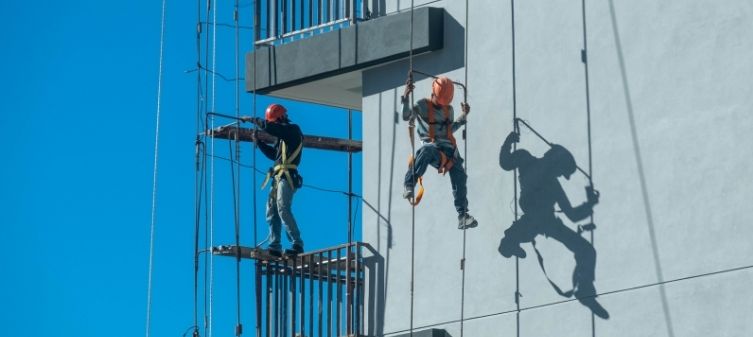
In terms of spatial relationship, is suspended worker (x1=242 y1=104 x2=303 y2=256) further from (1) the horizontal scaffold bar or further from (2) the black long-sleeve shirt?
(1) the horizontal scaffold bar

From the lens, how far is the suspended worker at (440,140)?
2934 centimetres

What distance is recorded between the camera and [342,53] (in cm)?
3183

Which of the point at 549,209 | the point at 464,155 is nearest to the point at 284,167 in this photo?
the point at 464,155

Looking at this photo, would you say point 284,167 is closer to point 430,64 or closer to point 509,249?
point 430,64

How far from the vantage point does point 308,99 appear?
1323 inches

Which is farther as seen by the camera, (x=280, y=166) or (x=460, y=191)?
(x=280, y=166)

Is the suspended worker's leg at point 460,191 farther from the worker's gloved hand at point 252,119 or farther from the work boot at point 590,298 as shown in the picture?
the worker's gloved hand at point 252,119

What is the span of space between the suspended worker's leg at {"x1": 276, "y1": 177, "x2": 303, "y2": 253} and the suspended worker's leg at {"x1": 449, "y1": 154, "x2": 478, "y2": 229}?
2.89m

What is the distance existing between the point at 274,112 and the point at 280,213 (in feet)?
4.74

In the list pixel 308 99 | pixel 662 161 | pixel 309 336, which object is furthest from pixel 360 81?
pixel 662 161

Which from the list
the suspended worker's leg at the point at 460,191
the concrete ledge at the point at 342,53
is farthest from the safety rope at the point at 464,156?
the concrete ledge at the point at 342,53

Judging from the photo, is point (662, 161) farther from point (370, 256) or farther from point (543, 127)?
point (370, 256)

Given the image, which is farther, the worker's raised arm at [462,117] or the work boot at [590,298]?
the worker's raised arm at [462,117]

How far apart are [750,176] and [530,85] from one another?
3.96 m
